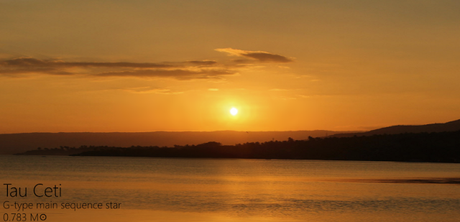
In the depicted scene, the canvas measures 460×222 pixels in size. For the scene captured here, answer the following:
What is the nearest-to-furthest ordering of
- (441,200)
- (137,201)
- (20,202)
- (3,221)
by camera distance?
(3,221), (20,202), (137,201), (441,200)

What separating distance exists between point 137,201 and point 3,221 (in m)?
15.5

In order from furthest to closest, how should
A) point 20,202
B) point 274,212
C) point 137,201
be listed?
point 137,201
point 20,202
point 274,212

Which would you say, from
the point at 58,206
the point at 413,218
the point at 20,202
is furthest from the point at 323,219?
the point at 20,202

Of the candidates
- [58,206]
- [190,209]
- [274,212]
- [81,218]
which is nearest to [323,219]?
[274,212]

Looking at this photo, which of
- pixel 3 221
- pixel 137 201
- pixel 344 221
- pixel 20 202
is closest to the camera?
pixel 3 221

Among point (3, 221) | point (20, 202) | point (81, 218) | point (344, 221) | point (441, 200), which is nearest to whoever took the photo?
point (3, 221)

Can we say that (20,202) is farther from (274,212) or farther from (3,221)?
(274,212)

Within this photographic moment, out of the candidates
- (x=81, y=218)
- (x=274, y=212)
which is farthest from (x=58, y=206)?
(x=274, y=212)

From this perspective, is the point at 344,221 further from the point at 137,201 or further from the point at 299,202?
the point at 137,201

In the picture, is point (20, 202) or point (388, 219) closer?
point (388, 219)

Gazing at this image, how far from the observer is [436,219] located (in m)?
37.2

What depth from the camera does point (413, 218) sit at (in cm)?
3775

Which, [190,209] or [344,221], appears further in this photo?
[190,209]

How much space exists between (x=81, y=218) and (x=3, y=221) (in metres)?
4.61
